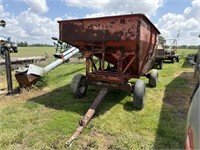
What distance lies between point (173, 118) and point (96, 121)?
166 cm

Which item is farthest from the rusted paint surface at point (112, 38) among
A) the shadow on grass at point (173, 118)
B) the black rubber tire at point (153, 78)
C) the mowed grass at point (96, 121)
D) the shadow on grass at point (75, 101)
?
the black rubber tire at point (153, 78)

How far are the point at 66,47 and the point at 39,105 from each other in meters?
8.36

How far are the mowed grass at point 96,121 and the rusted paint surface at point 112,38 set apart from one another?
2.92ft

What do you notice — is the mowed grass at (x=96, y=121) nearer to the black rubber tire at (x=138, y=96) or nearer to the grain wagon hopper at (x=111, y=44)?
the black rubber tire at (x=138, y=96)

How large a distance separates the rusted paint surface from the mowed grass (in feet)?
2.92

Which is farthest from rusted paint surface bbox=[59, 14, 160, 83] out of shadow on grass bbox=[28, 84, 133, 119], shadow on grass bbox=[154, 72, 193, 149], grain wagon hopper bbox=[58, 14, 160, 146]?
shadow on grass bbox=[154, 72, 193, 149]

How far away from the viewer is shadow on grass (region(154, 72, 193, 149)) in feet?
12.2

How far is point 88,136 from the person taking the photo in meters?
3.92

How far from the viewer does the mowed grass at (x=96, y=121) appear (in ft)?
12.1

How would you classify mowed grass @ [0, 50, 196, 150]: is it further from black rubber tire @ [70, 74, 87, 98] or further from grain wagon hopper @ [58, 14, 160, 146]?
grain wagon hopper @ [58, 14, 160, 146]

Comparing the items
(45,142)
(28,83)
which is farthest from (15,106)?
(45,142)

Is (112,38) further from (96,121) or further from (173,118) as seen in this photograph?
(173,118)

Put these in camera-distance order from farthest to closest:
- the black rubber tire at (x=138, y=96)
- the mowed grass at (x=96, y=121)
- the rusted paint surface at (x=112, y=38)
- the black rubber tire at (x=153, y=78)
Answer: the black rubber tire at (x=153, y=78) < the black rubber tire at (x=138, y=96) < the rusted paint surface at (x=112, y=38) < the mowed grass at (x=96, y=121)

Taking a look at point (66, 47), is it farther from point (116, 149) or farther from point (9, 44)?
point (116, 149)
